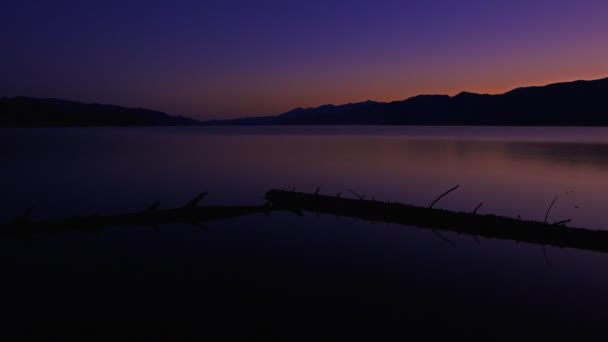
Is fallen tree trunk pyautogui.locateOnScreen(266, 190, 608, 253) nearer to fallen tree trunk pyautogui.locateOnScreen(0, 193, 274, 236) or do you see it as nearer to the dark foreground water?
the dark foreground water

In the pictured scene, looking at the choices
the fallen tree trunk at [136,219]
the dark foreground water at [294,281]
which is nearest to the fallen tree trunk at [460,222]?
the dark foreground water at [294,281]

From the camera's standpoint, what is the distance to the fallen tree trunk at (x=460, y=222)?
1363cm

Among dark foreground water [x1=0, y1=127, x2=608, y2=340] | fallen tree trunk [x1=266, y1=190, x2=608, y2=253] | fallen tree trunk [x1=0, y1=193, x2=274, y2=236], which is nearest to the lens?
dark foreground water [x1=0, y1=127, x2=608, y2=340]

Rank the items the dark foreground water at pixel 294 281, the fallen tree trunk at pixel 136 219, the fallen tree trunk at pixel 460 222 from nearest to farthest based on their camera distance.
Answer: the dark foreground water at pixel 294 281 → the fallen tree trunk at pixel 460 222 → the fallen tree trunk at pixel 136 219

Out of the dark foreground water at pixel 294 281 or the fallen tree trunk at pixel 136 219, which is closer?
the dark foreground water at pixel 294 281

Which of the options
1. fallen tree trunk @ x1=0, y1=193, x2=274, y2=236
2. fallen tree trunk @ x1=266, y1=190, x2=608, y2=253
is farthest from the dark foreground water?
fallen tree trunk @ x1=266, y1=190, x2=608, y2=253

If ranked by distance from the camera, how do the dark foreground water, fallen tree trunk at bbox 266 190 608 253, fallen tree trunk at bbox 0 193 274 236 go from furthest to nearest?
fallen tree trunk at bbox 0 193 274 236 < fallen tree trunk at bbox 266 190 608 253 < the dark foreground water

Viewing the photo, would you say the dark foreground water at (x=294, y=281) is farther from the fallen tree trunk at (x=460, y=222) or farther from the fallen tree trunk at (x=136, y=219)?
the fallen tree trunk at (x=460, y=222)

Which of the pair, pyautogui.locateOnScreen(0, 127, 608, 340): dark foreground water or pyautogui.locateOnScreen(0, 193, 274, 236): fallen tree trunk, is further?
pyautogui.locateOnScreen(0, 193, 274, 236): fallen tree trunk

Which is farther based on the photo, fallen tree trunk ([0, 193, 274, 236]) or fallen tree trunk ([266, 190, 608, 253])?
fallen tree trunk ([0, 193, 274, 236])

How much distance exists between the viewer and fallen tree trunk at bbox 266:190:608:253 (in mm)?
13633

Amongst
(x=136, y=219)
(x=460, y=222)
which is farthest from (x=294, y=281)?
(x=136, y=219)

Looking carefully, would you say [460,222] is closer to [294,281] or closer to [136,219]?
[294,281]

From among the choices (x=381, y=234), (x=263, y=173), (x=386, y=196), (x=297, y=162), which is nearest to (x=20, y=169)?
(x=263, y=173)
